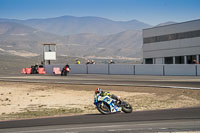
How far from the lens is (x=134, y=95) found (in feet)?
72.5

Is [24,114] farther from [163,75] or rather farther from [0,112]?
[163,75]

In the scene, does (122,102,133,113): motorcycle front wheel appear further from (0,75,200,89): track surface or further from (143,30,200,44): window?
(143,30,200,44): window

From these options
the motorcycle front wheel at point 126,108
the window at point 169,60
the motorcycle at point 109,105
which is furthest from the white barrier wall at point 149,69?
the motorcycle at point 109,105

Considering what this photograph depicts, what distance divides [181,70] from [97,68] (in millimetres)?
11966

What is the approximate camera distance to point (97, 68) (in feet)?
154

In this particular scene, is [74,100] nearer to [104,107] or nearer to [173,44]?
[104,107]

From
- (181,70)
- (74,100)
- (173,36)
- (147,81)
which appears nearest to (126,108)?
(74,100)

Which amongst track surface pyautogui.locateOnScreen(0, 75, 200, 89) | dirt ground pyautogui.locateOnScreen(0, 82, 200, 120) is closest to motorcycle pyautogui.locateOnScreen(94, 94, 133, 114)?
dirt ground pyautogui.locateOnScreen(0, 82, 200, 120)

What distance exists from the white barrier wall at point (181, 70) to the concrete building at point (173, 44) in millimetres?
19749

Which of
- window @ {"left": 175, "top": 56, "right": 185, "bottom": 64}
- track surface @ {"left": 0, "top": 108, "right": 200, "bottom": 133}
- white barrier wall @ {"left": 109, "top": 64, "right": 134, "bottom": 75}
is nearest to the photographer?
track surface @ {"left": 0, "top": 108, "right": 200, "bottom": 133}

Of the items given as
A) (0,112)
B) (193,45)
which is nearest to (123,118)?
(0,112)

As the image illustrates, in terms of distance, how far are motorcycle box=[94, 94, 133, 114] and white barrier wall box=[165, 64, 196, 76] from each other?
24.9 metres

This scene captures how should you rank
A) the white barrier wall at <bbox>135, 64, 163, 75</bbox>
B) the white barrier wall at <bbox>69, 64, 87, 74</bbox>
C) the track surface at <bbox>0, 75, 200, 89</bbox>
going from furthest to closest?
1. the white barrier wall at <bbox>69, 64, 87, 74</bbox>
2. the white barrier wall at <bbox>135, 64, 163, 75</bbox>
3. the track surface at <bbox>0, 75, 200, 89</bbox>

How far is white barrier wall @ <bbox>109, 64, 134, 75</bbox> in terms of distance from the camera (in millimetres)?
42906
